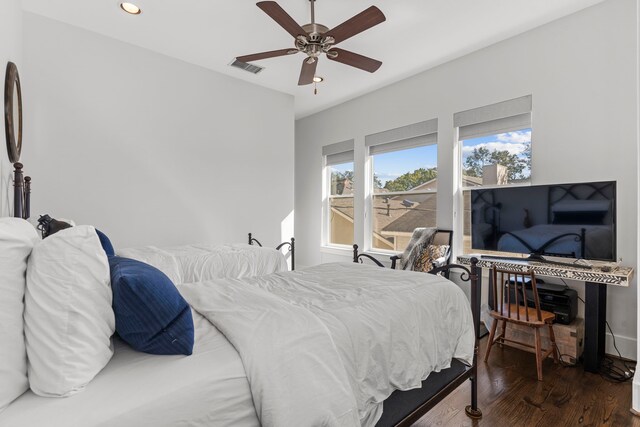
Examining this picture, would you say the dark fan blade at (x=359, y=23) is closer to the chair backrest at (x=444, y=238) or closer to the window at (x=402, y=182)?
the window at (x=402, y=182)

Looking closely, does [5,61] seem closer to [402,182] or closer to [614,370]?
[402,182]

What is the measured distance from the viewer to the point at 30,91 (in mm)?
3008

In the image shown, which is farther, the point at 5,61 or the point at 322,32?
the point at 322,32

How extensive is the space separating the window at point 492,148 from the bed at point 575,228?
421mm

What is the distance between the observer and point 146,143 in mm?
3697

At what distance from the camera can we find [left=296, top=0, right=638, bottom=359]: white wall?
2.75 m

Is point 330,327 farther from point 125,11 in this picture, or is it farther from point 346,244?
point 346,244

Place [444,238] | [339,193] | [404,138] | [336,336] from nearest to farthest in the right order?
[336,336]
[444,238]
[404,138]
[339,193]

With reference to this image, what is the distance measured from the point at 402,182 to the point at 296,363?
12.8ft

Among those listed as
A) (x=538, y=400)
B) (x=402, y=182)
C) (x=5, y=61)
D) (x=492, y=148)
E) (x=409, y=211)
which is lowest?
(x=538, y=400)

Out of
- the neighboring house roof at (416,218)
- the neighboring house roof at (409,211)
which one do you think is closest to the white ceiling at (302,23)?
the neighboring house roof at (409,211)

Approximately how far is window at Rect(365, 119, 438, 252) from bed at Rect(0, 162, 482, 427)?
2637 mm

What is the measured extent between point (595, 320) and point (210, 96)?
180 inches

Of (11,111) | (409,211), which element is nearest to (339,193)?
(409,211)
